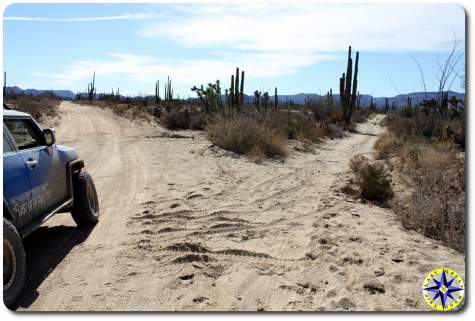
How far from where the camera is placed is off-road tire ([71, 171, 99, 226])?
5.98 m

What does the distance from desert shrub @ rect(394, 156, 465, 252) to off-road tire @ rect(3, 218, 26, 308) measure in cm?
429

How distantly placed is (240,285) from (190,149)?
1022 centimetres

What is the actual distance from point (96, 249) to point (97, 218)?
3.80 feet

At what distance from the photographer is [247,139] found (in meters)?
14.3

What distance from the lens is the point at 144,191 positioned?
27.4ft

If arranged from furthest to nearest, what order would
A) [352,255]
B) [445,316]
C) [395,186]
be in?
[395,186]
[352,255]
[445,316]

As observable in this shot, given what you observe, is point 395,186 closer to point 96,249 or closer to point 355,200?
point 355,200

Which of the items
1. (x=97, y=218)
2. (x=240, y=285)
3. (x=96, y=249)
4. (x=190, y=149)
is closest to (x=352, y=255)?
(x=240, y=285)

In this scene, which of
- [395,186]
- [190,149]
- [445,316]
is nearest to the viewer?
[445,316]

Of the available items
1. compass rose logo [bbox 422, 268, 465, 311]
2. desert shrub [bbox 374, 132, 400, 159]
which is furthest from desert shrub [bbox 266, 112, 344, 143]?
compass rose logo [bbox 422, 268, 465, 311]

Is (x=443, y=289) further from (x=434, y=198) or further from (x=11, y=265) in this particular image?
(x=11, y=265)

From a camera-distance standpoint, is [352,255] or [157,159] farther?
[157,159]

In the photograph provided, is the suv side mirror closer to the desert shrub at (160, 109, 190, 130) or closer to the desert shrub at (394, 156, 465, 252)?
the desert shrub at (394, 156, 465, 252)

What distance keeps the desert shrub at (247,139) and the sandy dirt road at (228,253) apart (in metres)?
4.51
